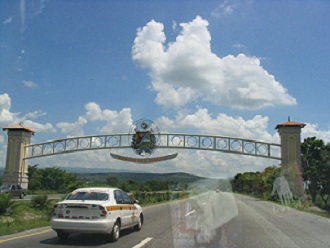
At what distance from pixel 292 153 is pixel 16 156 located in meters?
33.4

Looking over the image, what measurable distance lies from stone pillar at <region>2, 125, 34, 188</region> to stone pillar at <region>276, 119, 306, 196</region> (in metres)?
31.5

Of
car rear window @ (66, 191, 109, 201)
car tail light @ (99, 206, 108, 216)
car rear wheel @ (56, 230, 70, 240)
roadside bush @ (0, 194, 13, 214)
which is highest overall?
car rear window @ (66, 191, 109, 201)

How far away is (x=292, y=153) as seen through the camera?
4534 centimetres

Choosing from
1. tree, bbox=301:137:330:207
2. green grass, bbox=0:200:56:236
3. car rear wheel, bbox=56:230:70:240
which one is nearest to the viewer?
car rear wheel, bbox=56:230:70:240

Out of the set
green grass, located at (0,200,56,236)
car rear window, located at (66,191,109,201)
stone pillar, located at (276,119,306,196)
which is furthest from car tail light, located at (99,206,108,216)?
stone pillar, located at (276,119,306,196)

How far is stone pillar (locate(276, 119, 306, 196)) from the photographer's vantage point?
144ft

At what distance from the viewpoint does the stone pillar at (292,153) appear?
44031 millimetres

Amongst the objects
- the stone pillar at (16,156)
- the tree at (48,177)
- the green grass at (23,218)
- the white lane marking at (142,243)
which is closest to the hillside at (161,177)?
the stone pillar at (16,156)

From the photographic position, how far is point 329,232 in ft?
50.4

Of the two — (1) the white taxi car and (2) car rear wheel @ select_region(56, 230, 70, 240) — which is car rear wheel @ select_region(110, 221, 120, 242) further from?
(2) car rear wheel @ select_region(56, 230, 70, 240)

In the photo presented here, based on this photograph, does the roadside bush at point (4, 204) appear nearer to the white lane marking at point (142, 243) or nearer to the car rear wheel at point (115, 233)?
the car rear wheel at point (115, 233)

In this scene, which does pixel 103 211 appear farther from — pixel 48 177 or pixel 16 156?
pixel 48 177

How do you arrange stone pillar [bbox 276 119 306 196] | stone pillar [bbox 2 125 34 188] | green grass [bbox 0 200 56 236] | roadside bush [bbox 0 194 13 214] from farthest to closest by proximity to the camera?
1. stone pillar [bbox 2 125 34 188]
2. stone pillar [bbox 276 119 306 196]
3. roadside bush [bbox 0 194 13 214]
4. green grass [bbox 0 200 56 236]

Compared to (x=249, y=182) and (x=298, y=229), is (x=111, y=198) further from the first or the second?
(x=249, y=182)
